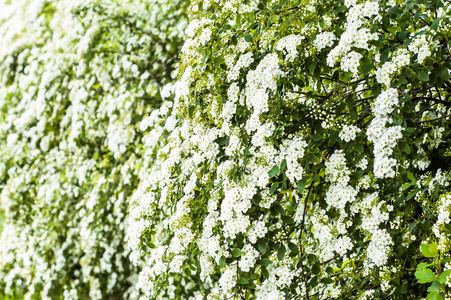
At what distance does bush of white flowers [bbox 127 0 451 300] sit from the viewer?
4.37ft

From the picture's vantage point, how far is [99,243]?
3.61 meters

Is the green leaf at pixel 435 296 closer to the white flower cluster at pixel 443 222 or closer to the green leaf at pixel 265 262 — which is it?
the white flower cluster at pixel 443 222

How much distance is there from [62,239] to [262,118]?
9.88 ft

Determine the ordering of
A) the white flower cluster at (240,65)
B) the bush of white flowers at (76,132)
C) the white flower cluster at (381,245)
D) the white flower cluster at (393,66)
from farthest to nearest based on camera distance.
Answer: the bush of white flowers at (76,132) < the white flower cluster at (240,65) < the white flower cluster at (381,245) < the white flower cluster at (393,66)

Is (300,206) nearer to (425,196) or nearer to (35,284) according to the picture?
(425,196)

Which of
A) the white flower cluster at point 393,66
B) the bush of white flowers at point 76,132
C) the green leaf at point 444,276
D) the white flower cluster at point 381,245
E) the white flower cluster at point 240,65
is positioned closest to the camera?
the green leaf at point 444,276

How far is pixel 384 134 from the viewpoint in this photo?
130cm

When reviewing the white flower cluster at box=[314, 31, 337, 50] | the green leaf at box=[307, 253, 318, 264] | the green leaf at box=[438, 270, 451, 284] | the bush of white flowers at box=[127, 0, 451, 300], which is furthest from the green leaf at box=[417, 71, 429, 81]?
the green leaf at box=[307, 253, 318, 264]

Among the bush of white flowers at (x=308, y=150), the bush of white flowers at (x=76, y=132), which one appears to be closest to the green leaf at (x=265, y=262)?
the bush of white flowers at (x=308, y=150)

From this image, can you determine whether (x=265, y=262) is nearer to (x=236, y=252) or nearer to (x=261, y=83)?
(x=236, y=252)

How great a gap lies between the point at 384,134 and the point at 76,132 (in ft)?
9.31

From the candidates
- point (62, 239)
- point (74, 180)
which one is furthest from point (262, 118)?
point (62, 239)

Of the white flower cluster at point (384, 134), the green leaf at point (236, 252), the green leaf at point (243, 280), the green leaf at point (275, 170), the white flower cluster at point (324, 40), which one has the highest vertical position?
the white flower cluster at point (324, 40)

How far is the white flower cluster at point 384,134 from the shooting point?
1290 mm
